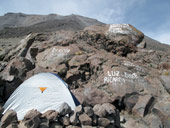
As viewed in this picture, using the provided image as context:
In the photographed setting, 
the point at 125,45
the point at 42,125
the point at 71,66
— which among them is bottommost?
the point at 42,125

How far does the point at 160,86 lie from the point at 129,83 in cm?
155

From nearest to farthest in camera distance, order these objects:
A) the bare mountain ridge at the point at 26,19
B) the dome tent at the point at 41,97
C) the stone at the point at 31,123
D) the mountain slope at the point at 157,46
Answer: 1. the stone at the point at 31,123
2. the dome tent at the point at 41,97
3. the mountain slope at the point at 157,46
4. the bare mountain ridge at the point at 26,19

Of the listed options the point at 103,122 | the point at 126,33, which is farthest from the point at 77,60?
the point at 126,33

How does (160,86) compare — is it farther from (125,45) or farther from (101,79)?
(125,45)

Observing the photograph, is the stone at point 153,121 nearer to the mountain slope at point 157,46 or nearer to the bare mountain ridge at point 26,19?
the mountain slope at point 157,46

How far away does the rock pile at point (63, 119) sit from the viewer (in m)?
3.38

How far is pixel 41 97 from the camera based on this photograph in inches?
189

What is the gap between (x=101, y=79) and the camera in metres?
6.48

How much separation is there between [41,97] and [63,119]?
156 centimetres

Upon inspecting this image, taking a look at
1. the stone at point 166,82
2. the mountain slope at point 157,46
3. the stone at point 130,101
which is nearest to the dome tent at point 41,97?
the stone at point 130,101

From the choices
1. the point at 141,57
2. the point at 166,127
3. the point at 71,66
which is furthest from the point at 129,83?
the point at 141,57

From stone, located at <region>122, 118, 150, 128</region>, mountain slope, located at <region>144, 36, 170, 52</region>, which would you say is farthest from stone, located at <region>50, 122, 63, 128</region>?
mountain slope, located at <region>144, 36, 170, 52</region>

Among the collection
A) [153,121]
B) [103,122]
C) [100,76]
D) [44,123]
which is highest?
[100,76]

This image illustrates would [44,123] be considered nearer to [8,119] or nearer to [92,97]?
[8,119]
